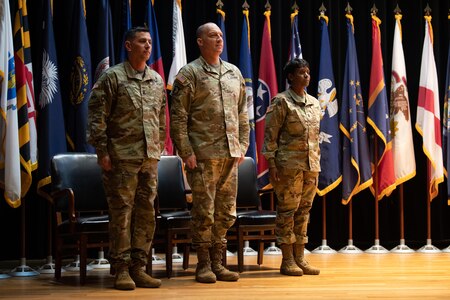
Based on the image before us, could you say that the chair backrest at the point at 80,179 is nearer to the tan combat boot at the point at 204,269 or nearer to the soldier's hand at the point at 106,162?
the soldier's hand at the point at 106,162

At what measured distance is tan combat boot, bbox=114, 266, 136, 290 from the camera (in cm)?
453

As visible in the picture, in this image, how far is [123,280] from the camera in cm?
456

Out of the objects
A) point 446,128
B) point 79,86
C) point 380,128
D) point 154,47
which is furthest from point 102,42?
point 446,128

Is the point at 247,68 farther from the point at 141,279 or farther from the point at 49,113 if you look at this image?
the point at 141,279

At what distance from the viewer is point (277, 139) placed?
5.26 metres

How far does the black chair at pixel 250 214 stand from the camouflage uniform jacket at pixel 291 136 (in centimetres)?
56

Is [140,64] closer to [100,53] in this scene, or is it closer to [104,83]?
[104,83]

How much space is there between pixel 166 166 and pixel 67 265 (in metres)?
1.14

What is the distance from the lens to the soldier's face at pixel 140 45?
466 cm

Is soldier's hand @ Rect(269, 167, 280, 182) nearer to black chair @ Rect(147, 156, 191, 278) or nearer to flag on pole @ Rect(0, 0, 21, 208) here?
black chair @ Rect(147, 156, 191, 278)

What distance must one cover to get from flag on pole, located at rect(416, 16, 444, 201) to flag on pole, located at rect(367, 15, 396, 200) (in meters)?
0.34

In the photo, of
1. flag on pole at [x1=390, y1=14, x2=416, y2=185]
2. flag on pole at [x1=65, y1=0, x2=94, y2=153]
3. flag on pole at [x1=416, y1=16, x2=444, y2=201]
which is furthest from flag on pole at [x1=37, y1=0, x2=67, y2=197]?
flag on pole at [x1=416, y1=16, x2=444, y2=201]

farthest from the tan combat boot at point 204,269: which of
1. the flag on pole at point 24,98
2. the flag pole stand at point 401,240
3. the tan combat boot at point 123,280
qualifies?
the flag pole stand at point 401,240

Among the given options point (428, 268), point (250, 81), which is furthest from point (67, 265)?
point (428, 268)
